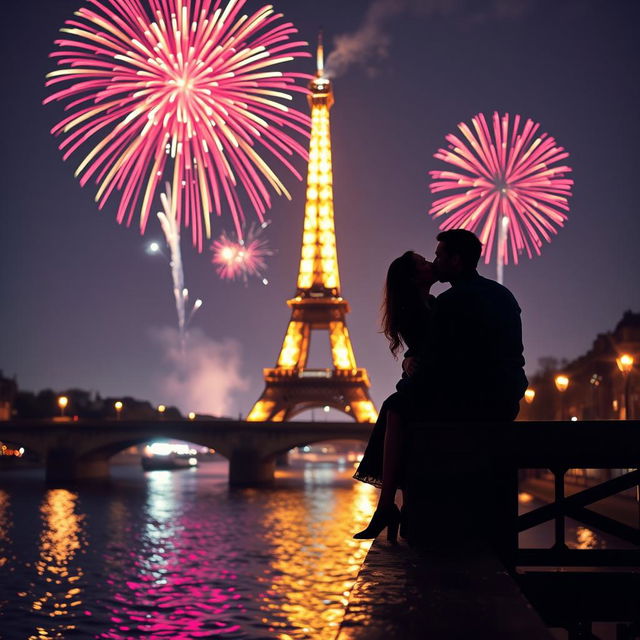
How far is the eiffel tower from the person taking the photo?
91.0 m

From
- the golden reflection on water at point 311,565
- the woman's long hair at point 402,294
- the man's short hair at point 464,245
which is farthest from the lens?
the golden reflection on water at point 311,565

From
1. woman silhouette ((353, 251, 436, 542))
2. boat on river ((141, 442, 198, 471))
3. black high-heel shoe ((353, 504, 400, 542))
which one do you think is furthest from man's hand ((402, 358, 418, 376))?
boat on river ((141, 442, 198, 471))

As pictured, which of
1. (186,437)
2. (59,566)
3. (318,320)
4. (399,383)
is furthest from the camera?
(318,320)

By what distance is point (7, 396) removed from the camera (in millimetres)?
139250

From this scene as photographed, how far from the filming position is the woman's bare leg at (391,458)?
18.3 feet

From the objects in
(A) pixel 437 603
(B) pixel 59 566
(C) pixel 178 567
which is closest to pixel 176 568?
(C) pixel 178 567

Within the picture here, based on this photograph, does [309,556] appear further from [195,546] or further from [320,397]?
[320,397]

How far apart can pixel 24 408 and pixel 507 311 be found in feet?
458

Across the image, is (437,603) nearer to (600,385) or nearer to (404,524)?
(404,524)

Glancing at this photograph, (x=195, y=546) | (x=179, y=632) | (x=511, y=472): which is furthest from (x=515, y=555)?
(x=195, y=546)

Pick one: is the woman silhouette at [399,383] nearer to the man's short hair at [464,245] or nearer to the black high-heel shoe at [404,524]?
the black high-heel shoe at [404,524]

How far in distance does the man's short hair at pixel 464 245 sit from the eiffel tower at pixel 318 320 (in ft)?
272

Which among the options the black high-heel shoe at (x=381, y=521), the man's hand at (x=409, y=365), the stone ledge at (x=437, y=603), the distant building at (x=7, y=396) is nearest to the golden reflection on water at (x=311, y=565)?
the man's hand at (x=409, y=365)

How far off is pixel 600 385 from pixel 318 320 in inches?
1125
